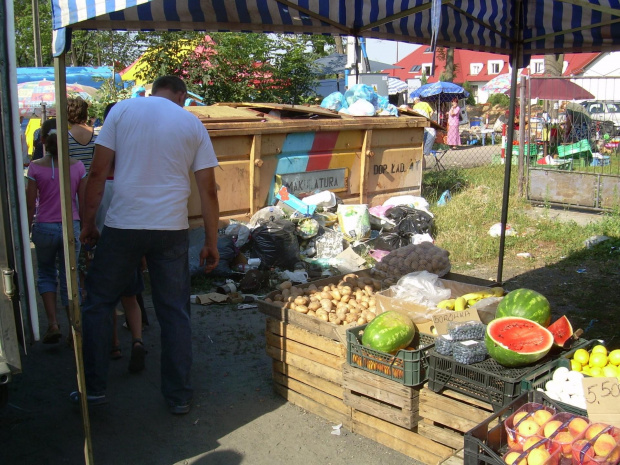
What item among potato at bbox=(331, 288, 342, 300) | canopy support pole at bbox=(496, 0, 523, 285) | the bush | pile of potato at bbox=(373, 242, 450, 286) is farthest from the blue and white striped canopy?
the bush

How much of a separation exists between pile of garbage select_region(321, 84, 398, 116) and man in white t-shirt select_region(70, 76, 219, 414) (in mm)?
5442

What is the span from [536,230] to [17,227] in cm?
778

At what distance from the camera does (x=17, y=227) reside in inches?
123

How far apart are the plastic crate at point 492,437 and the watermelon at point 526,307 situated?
0.69 m

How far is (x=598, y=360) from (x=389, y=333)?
1106 mm

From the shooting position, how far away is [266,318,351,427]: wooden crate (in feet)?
13.2

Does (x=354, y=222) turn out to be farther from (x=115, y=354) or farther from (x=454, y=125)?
(x=454, y=125)

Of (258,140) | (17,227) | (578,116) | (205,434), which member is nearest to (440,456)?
(205,434)

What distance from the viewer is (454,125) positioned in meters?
22.1

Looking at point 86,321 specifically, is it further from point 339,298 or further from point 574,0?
point 574,0

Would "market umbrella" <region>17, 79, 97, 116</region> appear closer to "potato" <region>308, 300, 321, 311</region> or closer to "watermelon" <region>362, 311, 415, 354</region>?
"potato" <region>308, 300, 321, 311</region>

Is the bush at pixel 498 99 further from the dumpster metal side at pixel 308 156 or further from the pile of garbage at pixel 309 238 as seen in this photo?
the pile of garbage at pixel 309 238

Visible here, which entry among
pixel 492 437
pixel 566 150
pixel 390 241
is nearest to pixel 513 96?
pixel 390 241

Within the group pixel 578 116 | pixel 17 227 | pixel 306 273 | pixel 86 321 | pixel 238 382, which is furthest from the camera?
pixel 578 116
